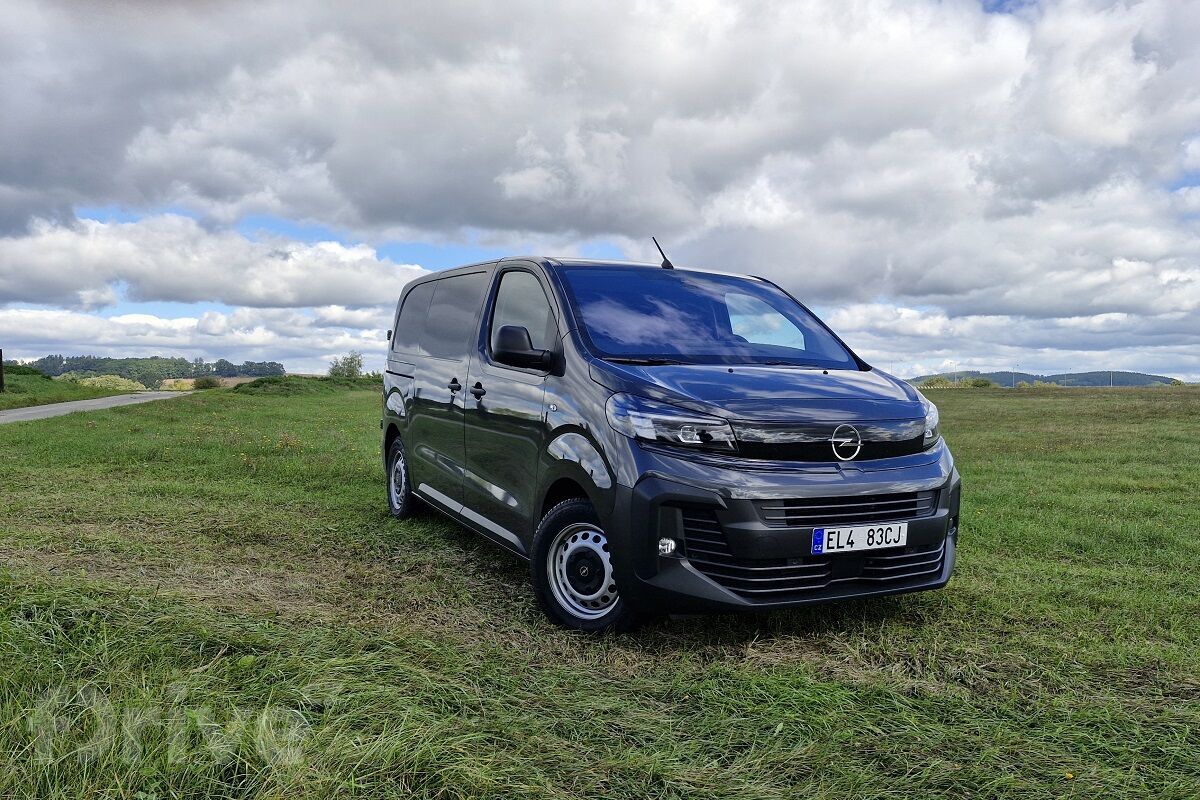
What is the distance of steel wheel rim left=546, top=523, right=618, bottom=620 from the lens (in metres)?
4.13

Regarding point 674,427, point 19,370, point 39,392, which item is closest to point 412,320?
point 674,427

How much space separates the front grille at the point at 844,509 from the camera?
3773mm

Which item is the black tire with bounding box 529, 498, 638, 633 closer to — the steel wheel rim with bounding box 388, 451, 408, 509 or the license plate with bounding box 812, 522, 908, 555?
the license plate with bounding box 812, 522, 908, 555

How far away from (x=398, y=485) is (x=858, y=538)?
15.2 feet

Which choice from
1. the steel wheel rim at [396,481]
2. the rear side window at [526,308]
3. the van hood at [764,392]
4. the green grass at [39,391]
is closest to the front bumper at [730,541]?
the van hood at [764,392]

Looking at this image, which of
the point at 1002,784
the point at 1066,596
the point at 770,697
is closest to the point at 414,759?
the point at 770,697

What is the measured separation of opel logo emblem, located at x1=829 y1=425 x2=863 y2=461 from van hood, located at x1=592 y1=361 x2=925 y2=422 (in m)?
0.05

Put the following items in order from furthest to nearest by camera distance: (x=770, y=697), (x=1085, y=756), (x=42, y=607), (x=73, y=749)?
1. (x=42, y=607)
2. (x=770, y=697)
3. (x=1085, y=756)
4. (x=73, y=749)

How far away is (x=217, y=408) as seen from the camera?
2238cm

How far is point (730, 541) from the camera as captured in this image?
3760mm

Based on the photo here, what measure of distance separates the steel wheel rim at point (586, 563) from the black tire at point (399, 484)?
297 cm

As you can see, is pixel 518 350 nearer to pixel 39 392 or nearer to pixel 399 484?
pixel 399 484

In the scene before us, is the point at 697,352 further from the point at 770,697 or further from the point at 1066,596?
the point at 1066,596

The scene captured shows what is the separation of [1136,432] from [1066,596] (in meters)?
12.1
